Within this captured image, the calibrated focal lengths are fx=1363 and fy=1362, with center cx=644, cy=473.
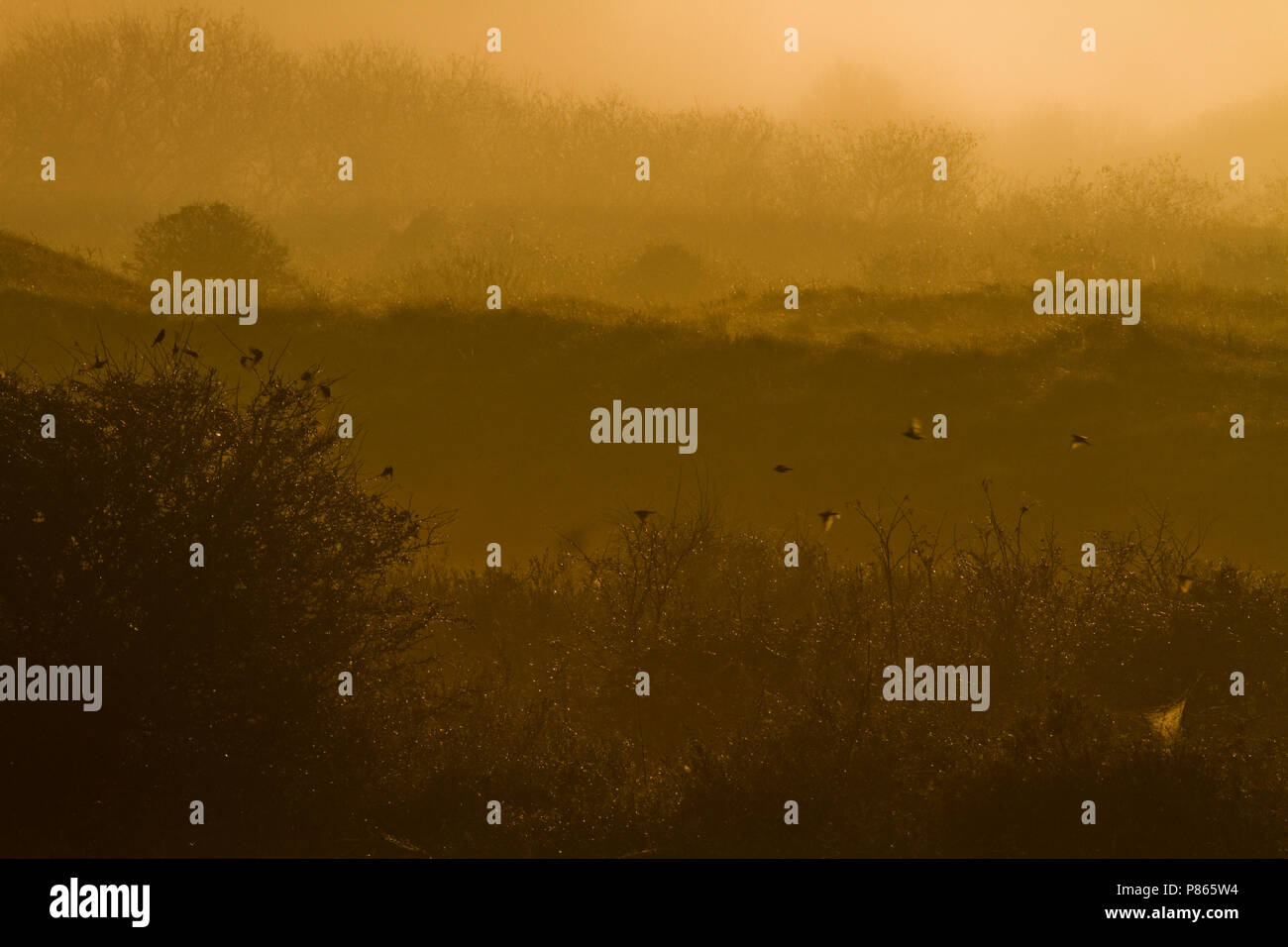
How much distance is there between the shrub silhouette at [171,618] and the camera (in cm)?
1106

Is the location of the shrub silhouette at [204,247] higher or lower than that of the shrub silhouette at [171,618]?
higher

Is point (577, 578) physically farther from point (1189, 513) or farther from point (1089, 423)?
point (1089, 423)

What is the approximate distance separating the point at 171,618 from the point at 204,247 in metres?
21.9

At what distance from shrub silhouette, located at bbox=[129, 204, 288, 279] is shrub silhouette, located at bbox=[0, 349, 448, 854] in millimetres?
20172

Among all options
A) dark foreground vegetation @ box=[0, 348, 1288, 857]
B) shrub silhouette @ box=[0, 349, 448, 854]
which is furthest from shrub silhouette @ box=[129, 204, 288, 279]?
shrub silhouette @ box=[0, 349, 448, 854]

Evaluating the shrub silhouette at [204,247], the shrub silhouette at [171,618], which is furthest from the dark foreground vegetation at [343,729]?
the shrub silhouette at [204,247]

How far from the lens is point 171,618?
11.2 metres

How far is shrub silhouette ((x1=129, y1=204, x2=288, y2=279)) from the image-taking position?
31.0 meters

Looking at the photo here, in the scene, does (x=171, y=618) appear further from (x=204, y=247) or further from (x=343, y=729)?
(x=204, y=247)

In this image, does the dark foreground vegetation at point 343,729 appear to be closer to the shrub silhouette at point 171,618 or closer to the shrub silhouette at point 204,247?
the shrub silhouette at point 171,618

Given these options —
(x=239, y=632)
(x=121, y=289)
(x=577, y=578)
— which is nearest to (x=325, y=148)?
(x=121, y=289)

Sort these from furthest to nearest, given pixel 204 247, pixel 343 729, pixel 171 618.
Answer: pixel 204 247
pixel 343 729
pixel 171 618

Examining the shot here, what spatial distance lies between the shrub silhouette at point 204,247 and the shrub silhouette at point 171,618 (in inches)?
794

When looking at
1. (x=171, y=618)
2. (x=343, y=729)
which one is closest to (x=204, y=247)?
(x=171, y=618)
